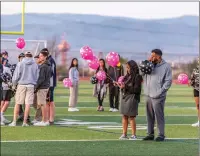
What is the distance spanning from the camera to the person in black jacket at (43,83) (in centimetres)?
1745

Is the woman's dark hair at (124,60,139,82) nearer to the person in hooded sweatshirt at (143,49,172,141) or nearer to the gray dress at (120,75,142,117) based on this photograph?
the gray dress at (120,75,142,117)

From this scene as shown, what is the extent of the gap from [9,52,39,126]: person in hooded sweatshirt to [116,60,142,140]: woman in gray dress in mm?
3006

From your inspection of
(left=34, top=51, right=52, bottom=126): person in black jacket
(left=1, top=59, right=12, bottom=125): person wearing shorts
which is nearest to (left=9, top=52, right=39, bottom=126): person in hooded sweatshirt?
(left=34, top=51, right=52, bottom=126): person in black jacket

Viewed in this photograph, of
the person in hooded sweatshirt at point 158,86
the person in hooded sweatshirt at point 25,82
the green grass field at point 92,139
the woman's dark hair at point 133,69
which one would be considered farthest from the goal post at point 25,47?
the person in hooded sweatshirt at point 158,86

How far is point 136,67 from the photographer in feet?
48.9

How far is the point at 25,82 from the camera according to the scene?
1720cm

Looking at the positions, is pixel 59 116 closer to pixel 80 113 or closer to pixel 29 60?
pixel 80 113

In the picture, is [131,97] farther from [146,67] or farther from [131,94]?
[146,67]

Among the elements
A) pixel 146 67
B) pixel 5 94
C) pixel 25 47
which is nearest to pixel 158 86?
pixel 146 67

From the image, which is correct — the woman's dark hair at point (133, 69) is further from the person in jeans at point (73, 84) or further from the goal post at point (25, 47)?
the goal post at point (25, 47)

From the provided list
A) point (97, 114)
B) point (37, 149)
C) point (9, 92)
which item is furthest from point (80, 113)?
point (37, 149)

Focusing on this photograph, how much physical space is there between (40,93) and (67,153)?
494 centimetres

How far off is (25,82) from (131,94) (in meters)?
3.21

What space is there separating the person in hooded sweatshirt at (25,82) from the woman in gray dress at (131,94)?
3006 mm
